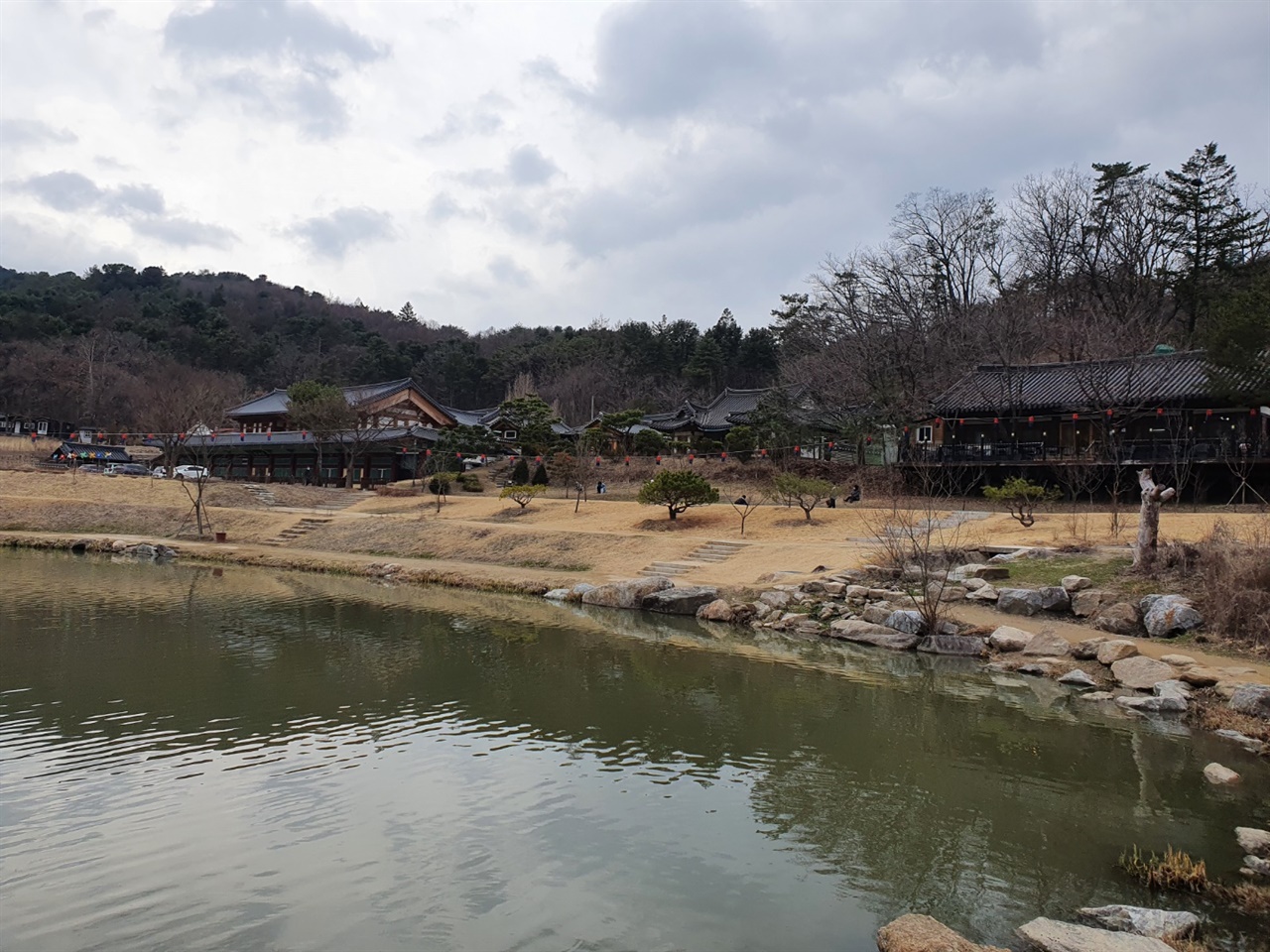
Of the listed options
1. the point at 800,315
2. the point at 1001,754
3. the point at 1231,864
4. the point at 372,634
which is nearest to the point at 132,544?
the point at 372,634

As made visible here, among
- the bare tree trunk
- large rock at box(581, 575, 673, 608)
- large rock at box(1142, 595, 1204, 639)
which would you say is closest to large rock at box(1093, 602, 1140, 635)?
large rock at box(1142, 595, 1204, 639)

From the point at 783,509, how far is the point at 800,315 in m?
24.7

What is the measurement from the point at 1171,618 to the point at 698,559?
36.5 feet

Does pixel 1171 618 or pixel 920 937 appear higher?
pixel 1171 618

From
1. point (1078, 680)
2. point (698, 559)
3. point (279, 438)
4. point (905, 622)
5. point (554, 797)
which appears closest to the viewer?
point (554, 797)

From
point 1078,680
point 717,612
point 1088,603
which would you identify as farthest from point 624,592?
point 1078,680

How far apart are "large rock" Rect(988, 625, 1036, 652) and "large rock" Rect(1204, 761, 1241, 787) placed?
17.1 feet

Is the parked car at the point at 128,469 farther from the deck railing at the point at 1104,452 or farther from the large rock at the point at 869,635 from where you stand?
the large rock at the point at 869,635

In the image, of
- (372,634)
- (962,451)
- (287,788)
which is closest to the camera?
(287,788)

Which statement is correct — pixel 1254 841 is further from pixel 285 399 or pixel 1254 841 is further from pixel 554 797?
pixel 285 399

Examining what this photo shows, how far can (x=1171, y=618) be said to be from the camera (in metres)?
13.1

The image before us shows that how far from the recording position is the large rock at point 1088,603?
14.4 meters

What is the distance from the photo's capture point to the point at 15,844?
5844mm

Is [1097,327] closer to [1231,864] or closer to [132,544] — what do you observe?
[1231,864]
